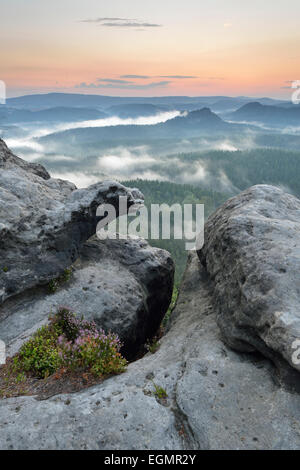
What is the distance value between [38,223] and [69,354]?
8726mm

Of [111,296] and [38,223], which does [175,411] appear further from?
[38,223]

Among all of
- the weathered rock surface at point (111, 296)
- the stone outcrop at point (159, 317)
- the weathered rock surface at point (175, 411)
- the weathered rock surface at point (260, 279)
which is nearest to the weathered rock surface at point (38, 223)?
the stone outcrop at point (159, 317)

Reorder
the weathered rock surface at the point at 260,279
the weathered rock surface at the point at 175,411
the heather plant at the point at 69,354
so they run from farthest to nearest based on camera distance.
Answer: the heather plant at the point at 69,354 → the weathered rock surface at the point at 260,279 → the weathered rock surface at the point at 175,411

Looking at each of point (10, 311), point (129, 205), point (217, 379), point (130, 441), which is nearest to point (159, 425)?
point (130, 441)

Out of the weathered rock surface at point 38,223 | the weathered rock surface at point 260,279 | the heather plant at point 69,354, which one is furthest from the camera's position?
the weathered rock surface at point 38,223

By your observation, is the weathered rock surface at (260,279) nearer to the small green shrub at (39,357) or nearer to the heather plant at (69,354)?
the heather plant at (69,354)

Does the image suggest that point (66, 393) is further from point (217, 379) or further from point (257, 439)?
point (257, 439)

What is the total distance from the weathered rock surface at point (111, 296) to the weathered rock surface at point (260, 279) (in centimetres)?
558

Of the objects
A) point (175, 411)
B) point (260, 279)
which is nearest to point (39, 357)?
point (175, 411)

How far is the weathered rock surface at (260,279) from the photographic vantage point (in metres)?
11.3

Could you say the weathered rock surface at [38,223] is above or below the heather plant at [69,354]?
above

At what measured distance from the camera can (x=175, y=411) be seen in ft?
35.1

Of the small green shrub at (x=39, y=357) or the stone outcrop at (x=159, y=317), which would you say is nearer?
the stone outcrop at (x=159, y=317)

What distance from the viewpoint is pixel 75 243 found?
801 inches
